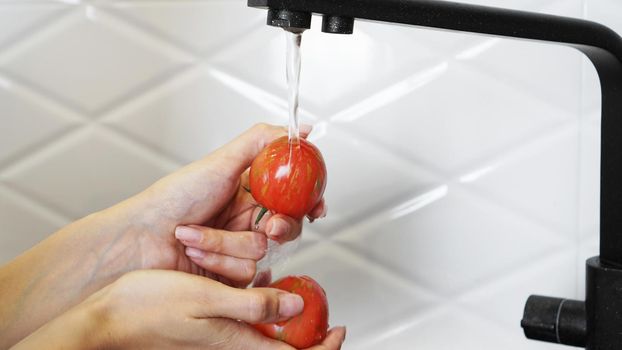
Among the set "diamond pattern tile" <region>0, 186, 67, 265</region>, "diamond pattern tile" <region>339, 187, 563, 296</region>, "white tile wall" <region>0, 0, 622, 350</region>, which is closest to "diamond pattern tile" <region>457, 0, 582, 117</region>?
"white tile wall" <region>0, 0, 622, 350</region>

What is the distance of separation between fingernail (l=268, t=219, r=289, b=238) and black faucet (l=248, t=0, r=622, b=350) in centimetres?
26

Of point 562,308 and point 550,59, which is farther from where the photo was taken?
point 550,59

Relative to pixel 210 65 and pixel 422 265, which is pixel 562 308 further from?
pixel 210 65

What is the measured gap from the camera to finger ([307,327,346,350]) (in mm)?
872

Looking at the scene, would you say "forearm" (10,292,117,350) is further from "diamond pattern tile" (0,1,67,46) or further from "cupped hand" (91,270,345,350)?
"diamond pattern tile" (0,1,67,46)

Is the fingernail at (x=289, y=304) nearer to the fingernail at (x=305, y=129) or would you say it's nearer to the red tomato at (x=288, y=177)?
the red tomato at (x=288, y=177)

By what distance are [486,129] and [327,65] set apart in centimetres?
20

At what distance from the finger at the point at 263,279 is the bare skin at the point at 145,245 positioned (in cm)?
5

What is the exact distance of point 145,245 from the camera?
989 mm

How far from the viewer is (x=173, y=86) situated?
3.62 feet

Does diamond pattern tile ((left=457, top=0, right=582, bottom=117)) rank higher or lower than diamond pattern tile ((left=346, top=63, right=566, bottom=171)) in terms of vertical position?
higher

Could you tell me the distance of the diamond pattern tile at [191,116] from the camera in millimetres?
1093

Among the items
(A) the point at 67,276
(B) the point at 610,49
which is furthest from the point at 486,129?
(A) the point at 67,276

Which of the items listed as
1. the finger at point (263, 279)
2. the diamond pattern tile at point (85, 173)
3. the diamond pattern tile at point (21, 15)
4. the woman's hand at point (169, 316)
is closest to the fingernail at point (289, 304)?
the woman's hand at point (169, 316)
